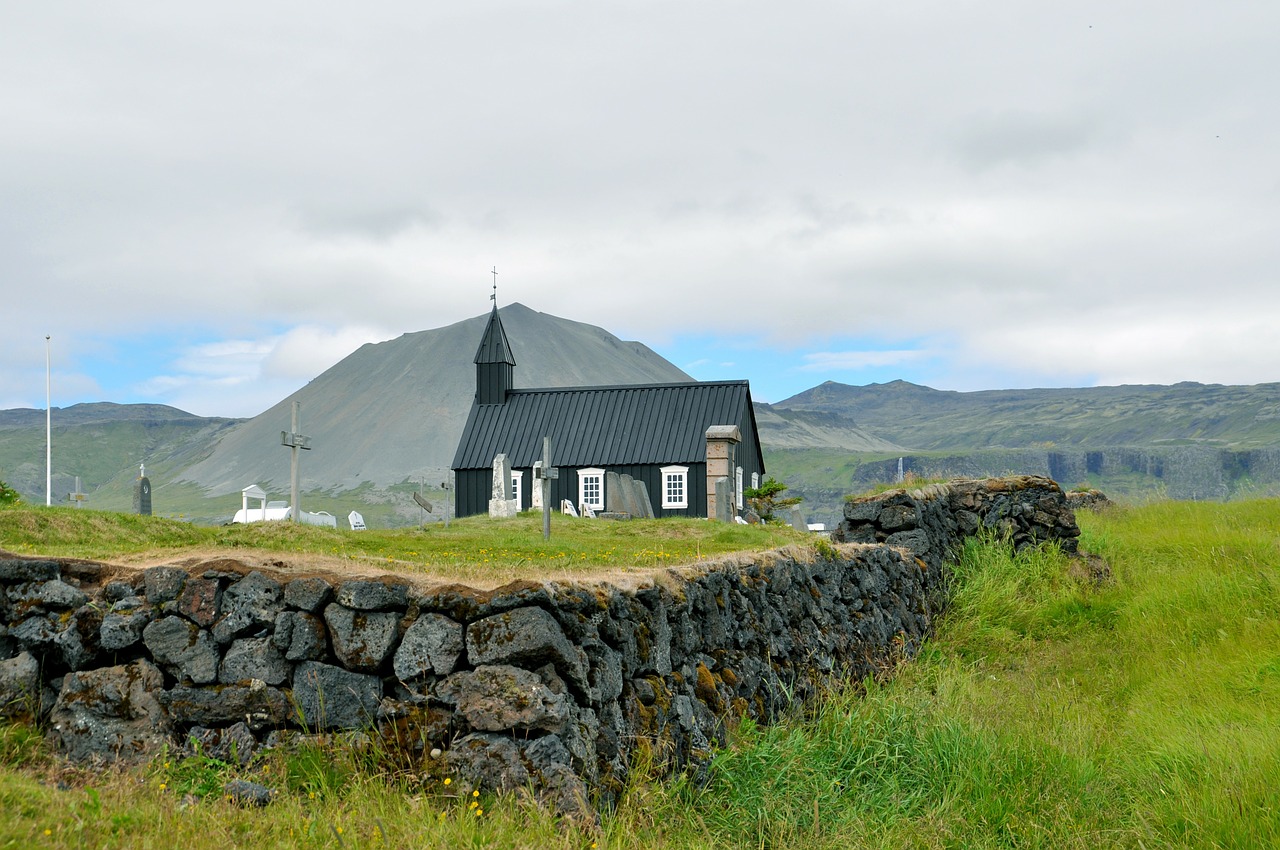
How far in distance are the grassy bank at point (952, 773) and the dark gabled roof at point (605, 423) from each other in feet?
86.1

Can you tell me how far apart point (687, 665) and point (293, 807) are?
3.18 m

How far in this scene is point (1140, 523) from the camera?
70.3 feet

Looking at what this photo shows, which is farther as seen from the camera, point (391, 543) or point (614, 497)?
point (614, 497)

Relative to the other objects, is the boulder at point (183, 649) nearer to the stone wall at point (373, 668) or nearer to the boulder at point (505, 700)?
the stone wall at point (373, 668)

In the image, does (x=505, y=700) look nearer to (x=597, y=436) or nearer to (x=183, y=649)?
(x=183, y=649)

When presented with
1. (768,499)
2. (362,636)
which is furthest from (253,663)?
(768,499)

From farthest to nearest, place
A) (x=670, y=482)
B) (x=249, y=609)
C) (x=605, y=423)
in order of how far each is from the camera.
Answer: (x=605, y=423) < (x=670, y=482) < (x=249, y=609)

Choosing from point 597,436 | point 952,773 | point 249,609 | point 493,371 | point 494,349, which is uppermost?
point 494,349

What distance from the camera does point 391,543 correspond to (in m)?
15.9

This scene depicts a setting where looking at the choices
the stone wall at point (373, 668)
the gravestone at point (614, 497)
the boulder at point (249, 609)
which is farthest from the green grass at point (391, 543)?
the gravestone at point (614, 497)

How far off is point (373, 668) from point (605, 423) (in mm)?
35551

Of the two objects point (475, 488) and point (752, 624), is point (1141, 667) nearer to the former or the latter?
point (752, 624)

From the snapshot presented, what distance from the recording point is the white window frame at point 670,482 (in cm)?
3997

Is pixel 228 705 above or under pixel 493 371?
under
